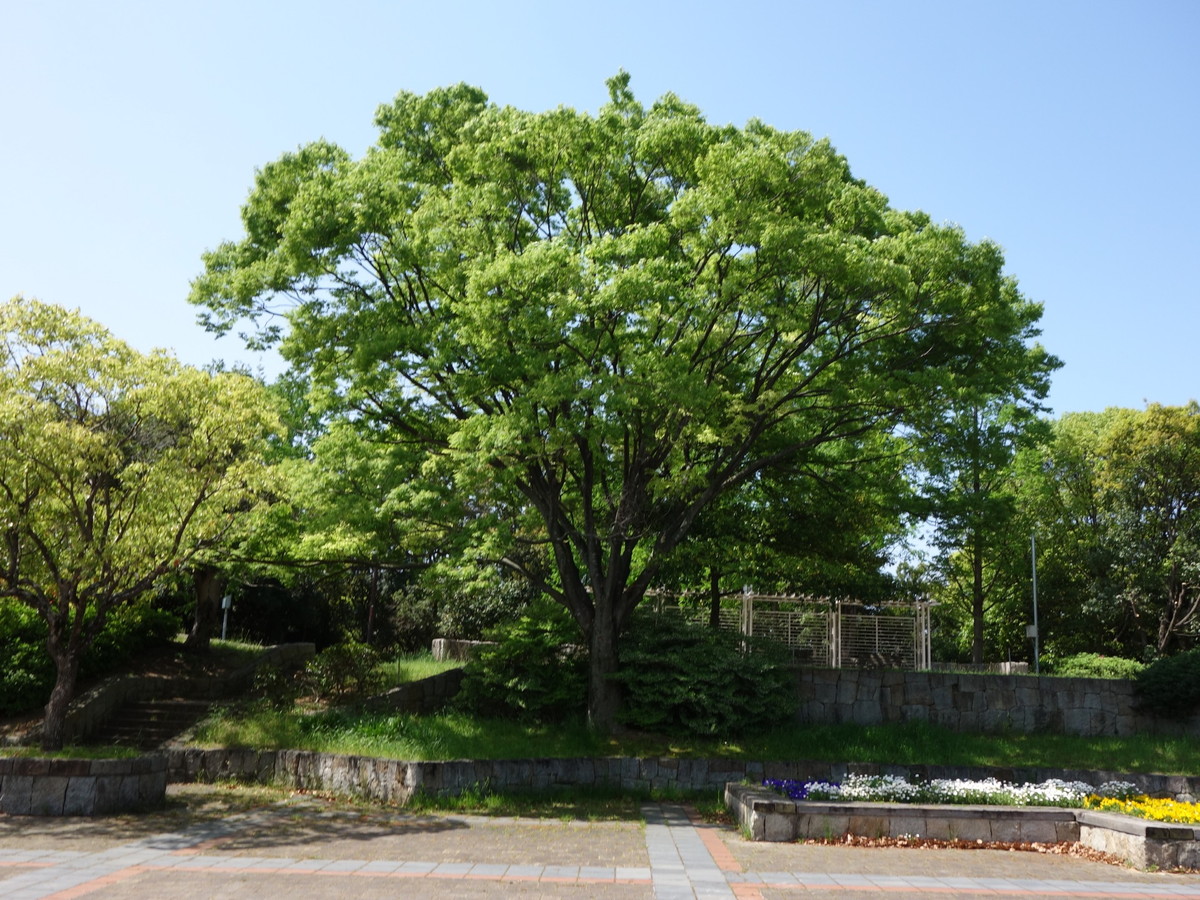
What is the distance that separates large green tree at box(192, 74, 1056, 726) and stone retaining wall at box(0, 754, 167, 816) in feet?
21.0

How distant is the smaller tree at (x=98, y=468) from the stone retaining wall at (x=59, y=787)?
4.33 ft

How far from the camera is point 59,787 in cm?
1240

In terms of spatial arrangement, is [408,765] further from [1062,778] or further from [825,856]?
[1062,778]

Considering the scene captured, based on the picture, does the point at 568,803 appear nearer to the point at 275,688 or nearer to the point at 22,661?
the point at 275,688

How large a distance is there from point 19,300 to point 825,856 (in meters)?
Result: 13.1

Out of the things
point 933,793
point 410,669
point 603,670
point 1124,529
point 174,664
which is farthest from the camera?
point 1124,529

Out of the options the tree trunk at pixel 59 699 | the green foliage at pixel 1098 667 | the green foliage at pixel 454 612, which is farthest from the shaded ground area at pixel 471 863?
the green foliage at pixel 1098 667

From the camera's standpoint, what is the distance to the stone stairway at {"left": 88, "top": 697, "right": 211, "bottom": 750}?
17.5 metres

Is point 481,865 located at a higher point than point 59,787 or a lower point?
lower

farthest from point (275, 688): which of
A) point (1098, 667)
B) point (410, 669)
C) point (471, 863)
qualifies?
point (1098, 667)

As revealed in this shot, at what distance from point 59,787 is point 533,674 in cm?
829

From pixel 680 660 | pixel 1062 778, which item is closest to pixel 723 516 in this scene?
pixel 680 660

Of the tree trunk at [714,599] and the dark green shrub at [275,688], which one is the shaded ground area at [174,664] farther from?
the tree trunk at [714,599]

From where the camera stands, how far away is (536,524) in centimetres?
1933
